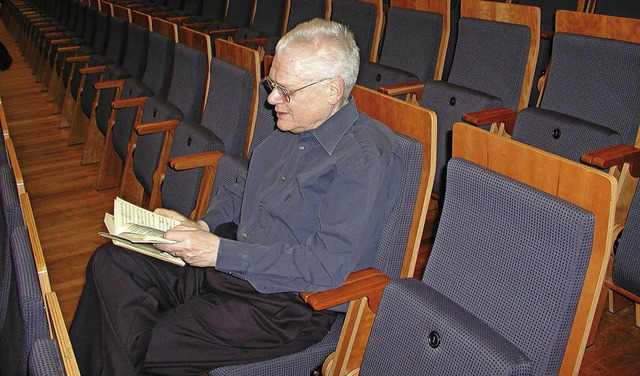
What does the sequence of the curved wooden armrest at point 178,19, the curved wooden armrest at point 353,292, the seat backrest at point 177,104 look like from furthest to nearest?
1. the curved wooden armrest at point 178,19
2. the seat backrest at point 177,104
3. the curved wooden armrest at point 353,292

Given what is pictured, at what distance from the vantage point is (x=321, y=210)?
2.06ft

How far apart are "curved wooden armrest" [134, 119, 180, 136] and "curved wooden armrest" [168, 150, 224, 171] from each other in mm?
174

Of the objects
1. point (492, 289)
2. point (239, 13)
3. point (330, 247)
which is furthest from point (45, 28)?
point (492, 289)

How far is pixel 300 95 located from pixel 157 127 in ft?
1.70

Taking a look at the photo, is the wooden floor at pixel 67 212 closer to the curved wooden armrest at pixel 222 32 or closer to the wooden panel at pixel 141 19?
the wooden panel at pixel 141 19

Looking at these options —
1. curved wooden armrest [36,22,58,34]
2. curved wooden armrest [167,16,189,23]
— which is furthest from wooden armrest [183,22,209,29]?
curved wooden armrest [36,22,58,34]

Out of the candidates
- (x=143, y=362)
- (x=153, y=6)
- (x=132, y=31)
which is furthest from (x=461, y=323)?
(x=153, y=6)

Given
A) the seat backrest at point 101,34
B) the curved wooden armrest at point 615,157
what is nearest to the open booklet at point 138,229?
the curved wooden armrest at point 615,157

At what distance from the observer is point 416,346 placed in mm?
503

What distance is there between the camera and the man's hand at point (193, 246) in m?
0.61

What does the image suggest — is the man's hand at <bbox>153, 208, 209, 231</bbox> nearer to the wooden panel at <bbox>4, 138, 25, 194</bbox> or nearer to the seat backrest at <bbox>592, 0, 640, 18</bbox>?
the wooden panel at <bbox>4, 138, 25, 194</bbox>

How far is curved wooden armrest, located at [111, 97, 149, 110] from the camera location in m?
1.29

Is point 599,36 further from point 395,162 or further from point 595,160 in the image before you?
point 395,162

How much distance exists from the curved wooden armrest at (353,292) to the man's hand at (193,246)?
0.34 ft
